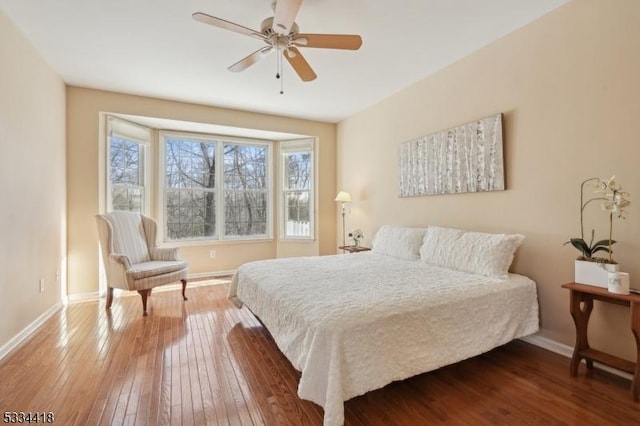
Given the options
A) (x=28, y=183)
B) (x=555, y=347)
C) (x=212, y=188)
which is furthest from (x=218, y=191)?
(x=555, y=347)

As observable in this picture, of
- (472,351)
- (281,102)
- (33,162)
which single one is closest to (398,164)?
(281,102)

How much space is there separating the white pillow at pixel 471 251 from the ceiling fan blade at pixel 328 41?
1.91 metres

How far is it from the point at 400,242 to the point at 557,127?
1762 millimetres

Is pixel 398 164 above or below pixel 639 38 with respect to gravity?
below

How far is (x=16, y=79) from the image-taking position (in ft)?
8.44

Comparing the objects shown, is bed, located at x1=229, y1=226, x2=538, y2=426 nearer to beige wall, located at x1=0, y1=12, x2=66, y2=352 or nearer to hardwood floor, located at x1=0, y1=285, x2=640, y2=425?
hardwood floor, located at x1=0, y1=285, x2=640, y2=425

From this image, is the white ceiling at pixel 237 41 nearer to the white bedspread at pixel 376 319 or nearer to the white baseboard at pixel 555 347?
the white bedspread at pixel 376 319

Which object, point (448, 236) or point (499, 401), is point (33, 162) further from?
point (499, 401)

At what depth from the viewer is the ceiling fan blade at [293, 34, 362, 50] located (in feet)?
6.93

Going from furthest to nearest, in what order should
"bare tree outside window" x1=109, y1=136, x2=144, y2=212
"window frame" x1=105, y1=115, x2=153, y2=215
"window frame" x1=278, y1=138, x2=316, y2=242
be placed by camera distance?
"window frame" x1=278, y1=138, x2=316, y2=242 < "bare tree outside window" x1=109, y1=136, x2=144, y2=212 < "window frame" x1=105, y1=115, x2=153, y2=215

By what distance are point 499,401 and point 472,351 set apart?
1.01ft

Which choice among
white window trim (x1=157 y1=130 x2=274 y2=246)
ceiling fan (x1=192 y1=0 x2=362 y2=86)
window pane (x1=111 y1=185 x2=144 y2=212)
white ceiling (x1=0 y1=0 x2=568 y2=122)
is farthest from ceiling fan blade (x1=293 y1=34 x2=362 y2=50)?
window pane (x1=111 y1=185 x2=144 y2=212)

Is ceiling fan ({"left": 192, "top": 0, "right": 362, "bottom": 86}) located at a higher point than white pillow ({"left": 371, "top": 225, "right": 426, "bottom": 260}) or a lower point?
higher

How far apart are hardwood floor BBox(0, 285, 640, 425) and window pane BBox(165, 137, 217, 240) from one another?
236cm
